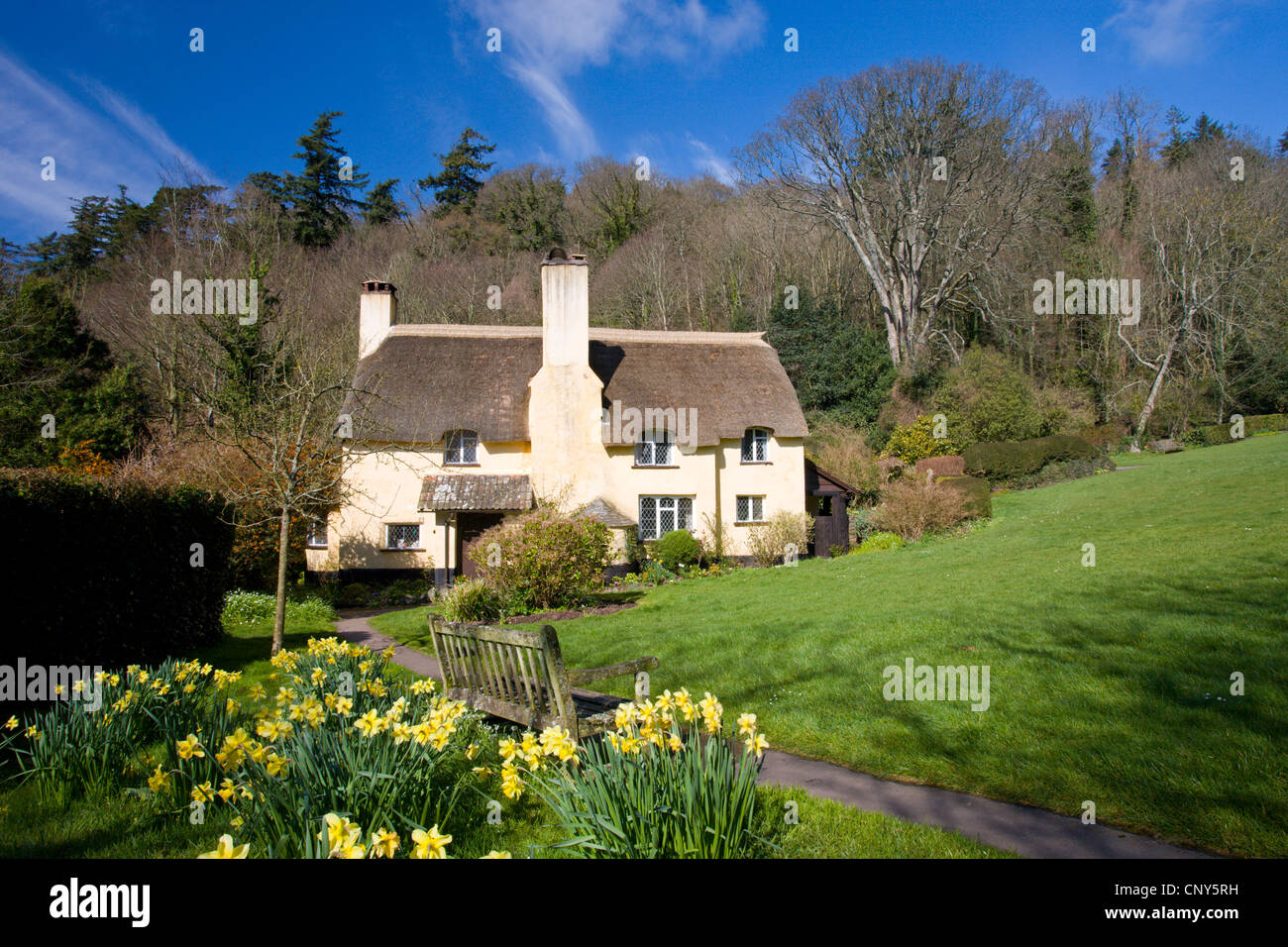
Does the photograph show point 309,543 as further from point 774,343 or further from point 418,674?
point 774,343

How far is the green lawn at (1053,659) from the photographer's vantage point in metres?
4.46

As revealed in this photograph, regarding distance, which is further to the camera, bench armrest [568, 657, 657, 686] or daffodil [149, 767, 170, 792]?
bench armrest [568, 657, 657, 686]

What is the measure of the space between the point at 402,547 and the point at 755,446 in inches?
471

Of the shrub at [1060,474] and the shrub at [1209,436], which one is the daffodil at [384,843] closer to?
the shrub at [1060,474]

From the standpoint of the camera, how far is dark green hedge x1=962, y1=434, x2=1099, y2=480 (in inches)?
1075

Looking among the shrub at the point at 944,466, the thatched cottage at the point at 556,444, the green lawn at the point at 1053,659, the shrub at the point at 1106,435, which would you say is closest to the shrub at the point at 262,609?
the green lawn at the point at 1053,659

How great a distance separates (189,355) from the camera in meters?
25.6

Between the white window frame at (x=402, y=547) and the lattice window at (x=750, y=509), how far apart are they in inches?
411

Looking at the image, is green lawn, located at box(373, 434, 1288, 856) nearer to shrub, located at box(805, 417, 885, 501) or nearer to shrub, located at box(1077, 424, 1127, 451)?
shrub, located at box(805, 417, 885, 501)

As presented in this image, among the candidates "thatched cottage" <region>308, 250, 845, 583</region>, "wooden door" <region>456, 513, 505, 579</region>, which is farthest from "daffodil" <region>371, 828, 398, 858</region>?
"wooden door" <region>456, 513, 505, 579</region>

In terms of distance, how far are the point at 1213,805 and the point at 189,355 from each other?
1181 inches

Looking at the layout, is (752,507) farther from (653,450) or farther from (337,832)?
(337,832)

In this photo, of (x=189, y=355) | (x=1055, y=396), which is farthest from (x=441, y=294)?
(x=1055, y=396)

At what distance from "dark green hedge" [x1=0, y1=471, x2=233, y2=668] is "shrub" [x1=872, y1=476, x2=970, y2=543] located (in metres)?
17.0
